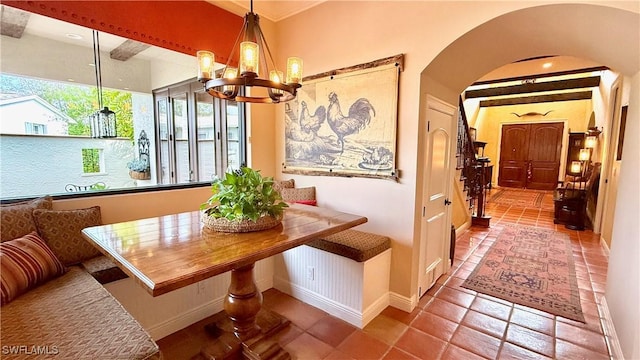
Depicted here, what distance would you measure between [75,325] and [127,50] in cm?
334

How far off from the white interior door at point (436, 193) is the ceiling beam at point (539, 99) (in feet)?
24.9

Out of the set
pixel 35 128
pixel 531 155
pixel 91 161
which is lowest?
pixel 91 161

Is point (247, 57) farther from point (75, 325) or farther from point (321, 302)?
point (321, 302)

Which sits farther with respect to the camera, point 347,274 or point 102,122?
point 102,122

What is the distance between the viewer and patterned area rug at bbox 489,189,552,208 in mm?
7562

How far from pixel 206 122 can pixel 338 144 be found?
1.97m

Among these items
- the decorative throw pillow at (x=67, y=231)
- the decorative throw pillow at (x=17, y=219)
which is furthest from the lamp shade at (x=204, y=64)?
the decorative throw pillow at (x=17, y=219)

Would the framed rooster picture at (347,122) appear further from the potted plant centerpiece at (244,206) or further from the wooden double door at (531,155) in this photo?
the wooden double door at (531,155)

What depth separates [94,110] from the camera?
326 centimetres

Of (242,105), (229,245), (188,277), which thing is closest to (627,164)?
(229,245)

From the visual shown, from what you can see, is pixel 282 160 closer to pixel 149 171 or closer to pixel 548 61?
pixel 149 171

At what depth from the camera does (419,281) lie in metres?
2.67

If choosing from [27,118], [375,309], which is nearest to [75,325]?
[375,309]

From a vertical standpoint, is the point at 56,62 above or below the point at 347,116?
above
